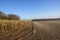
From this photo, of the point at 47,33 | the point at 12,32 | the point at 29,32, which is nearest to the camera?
the point at 47,33

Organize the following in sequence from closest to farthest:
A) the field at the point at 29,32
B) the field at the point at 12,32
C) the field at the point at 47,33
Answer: the field at the point at 47,33
the field at the point at 29,32
the field at the point at 12,32

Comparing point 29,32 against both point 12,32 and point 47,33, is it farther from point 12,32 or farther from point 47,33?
point 47,33

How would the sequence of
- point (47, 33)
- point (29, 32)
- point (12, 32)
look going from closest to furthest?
point (47, 33), point (29, 32), point (12, 32)

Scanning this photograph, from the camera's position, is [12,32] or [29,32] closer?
[29,32]

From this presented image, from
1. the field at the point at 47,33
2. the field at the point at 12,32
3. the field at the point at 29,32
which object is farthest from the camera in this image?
the field at the point at 12,32

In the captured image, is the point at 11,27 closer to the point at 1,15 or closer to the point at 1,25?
the point at 1,25

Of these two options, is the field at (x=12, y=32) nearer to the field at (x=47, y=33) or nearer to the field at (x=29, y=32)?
the field at (x=29, y=32)

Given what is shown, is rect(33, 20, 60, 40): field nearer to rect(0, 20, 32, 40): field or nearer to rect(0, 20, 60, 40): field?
rect(0, 20, 60, 40): field

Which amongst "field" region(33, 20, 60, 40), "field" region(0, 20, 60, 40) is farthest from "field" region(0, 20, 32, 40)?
"field" region(33, 20, 60, 40)

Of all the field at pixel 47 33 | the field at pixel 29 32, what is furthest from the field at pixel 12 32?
the field at pixel 47 33

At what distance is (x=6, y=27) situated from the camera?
23.1 metres

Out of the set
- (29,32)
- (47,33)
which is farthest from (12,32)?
(47,33)

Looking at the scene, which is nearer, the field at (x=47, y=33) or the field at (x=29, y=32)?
the field at (x=47, y=33)

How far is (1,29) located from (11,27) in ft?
13.4
